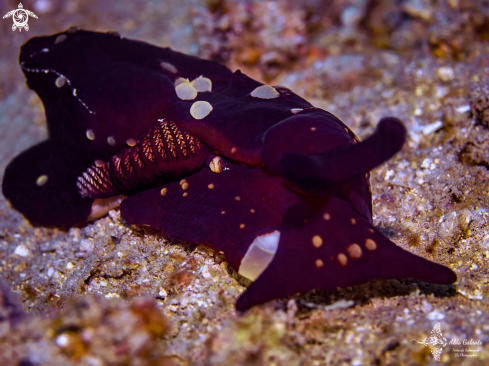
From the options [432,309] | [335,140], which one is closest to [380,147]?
[335,140]

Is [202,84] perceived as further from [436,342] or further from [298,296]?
[436,342]

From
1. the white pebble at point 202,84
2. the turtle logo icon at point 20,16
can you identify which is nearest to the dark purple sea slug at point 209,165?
the white pebble at point 202,84

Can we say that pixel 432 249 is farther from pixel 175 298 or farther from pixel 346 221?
pixel 175 298

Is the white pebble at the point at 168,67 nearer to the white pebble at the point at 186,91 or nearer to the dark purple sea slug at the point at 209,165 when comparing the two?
the dark purple sea slug at the point at 209,165

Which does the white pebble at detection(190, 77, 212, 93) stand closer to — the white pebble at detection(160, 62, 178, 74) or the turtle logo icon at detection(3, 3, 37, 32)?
the white pebble at detection(160, 62, 178, 74)

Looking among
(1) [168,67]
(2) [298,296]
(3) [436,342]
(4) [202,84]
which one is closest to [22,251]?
(1) [168,67]

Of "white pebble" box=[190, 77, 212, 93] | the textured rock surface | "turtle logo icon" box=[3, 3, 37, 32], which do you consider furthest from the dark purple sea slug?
"turtle logo icon" box=[3, 3, 37, 32]
